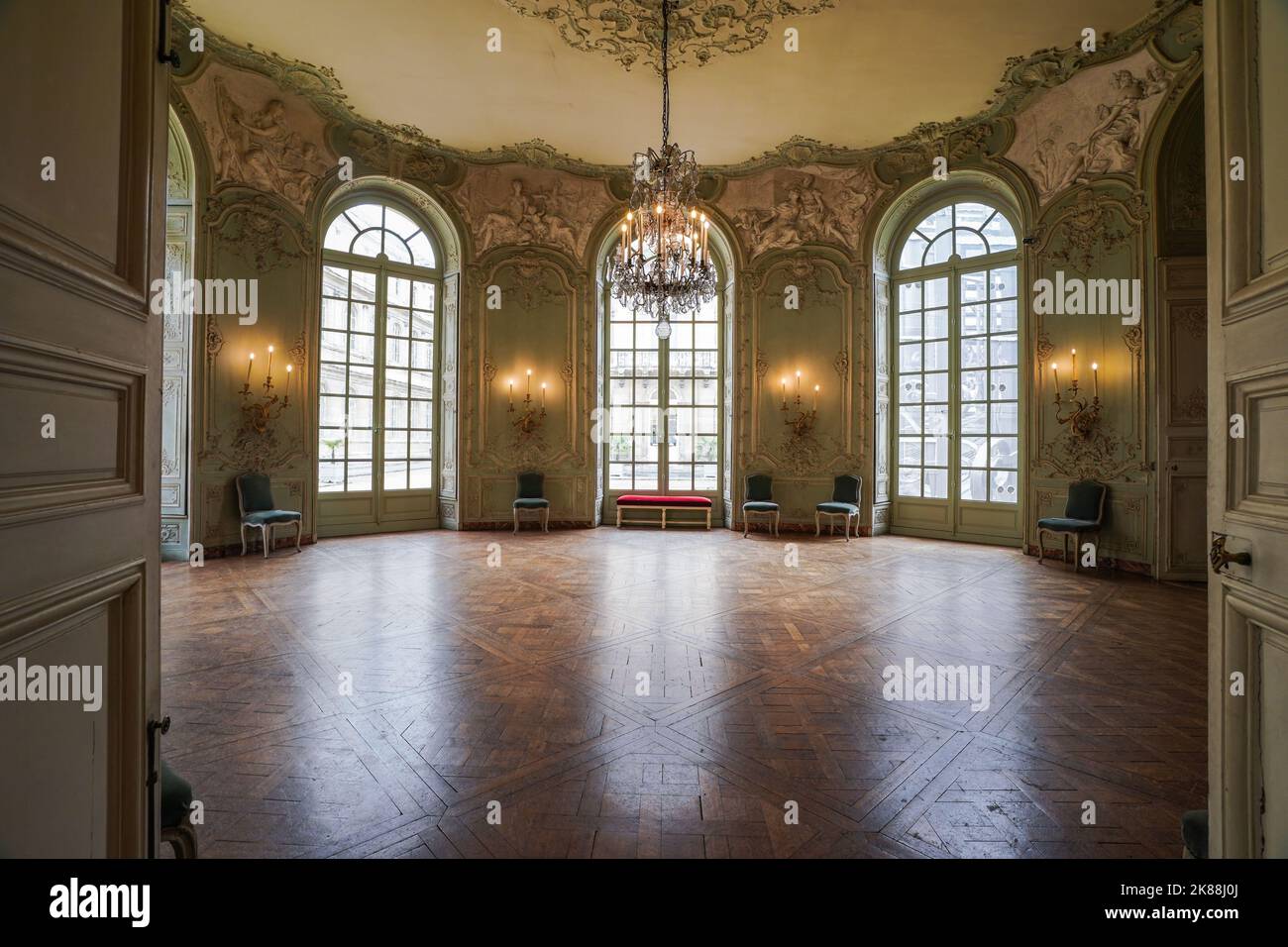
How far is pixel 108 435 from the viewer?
1287 millimetres

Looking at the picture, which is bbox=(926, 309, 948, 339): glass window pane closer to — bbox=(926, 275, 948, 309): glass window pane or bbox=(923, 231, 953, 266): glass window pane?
bbox=(926, 275, 948, 309): glass window pane

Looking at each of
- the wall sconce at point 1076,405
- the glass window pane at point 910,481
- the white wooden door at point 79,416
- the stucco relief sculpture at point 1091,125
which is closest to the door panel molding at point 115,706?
the white wooden door at point 79,416

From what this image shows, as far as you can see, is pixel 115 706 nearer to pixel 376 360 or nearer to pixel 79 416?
pixel 79 416

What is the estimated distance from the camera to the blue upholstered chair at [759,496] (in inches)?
379

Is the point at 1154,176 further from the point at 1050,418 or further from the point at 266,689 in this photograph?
the point at 266,689

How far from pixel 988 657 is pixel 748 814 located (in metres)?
2.57

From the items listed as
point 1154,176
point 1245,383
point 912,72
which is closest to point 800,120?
point 912,72

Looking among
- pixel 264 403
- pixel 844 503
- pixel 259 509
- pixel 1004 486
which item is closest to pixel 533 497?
pixel 259 509

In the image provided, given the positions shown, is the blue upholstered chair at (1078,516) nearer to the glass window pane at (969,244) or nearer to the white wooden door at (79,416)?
the glass window pane at (969,244)

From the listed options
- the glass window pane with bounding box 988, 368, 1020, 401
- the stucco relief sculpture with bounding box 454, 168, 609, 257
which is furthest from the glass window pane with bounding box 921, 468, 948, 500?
the stucco relief sculpture with bounding box 454, 168, 609, 257

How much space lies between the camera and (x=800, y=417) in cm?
995

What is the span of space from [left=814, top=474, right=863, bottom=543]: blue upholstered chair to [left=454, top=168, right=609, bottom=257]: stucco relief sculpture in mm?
5867

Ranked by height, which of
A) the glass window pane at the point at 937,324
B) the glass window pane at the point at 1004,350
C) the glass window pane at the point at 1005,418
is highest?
the glass window pane at the point at 937,324

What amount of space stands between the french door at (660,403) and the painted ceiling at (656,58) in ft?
9.97
